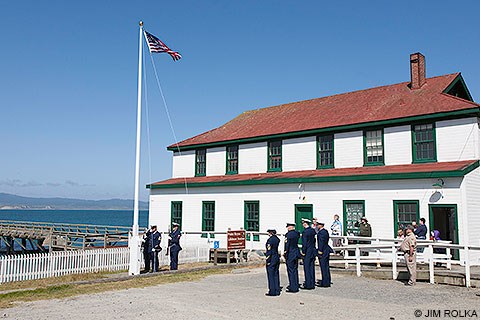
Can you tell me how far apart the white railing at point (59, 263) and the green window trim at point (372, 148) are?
1000cm

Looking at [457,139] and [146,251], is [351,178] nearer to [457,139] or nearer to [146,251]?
[457,139]

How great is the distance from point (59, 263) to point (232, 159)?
12.2 metres

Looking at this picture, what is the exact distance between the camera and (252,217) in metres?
23.4

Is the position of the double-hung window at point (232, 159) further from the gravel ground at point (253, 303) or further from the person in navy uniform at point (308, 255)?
the person in navy uniform at point (308, 255)

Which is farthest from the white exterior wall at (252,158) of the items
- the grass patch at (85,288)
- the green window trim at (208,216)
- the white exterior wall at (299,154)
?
the grass patch at (85,288)

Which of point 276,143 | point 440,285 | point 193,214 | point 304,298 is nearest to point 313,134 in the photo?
point 276,143

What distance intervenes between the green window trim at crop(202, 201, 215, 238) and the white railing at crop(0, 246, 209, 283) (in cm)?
611

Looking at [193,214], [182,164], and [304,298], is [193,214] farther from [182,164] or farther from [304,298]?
[304,298]

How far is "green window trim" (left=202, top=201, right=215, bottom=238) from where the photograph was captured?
25094 mm

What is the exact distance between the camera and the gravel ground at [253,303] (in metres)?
9.62

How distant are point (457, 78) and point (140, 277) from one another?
17.0 m

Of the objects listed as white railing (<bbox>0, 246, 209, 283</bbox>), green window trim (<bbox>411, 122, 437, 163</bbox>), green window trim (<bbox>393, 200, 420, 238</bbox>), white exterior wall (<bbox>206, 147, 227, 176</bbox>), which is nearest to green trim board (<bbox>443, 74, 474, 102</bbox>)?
green window trim (<bbox>411, 122, 437, 163</bbox>)

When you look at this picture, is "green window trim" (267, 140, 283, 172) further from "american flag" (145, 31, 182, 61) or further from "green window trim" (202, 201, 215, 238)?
"american flag" (145, 31, 182, 61)

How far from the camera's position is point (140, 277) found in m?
15.4
